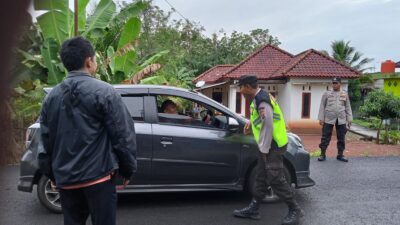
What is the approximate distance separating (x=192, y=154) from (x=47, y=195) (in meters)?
1.85

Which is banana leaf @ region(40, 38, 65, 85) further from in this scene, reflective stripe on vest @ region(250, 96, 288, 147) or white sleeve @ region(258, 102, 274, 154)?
white sleeve @ region(258, 102, 274, 154)

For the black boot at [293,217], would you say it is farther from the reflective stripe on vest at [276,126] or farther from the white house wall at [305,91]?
the white house wall at [305,91]

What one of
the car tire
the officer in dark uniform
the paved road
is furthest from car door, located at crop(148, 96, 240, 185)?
the officer in dark uniform

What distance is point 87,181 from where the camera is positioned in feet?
8.74

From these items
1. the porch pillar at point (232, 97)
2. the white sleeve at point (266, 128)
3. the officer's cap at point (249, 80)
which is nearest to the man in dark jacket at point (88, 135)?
the white sleeve at point (266, 128)

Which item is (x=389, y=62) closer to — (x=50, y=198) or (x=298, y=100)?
(x=298, y=100)

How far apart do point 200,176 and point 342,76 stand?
13.6m

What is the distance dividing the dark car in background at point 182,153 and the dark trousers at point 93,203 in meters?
2.30

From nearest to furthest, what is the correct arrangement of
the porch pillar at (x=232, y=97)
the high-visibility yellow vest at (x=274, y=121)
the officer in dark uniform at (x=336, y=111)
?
the high-visibility yellow vest at (x=274, y=121) < the officer in dark uniform at (x=336, y=111) < the porch pillar at (x=232, y=97)

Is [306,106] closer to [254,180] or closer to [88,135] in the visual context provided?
[254,180]

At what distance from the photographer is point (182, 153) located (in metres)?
5.27

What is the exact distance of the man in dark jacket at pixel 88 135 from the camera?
2666mm

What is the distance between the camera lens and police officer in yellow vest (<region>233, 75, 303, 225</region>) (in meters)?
4.63

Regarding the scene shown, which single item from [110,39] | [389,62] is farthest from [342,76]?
[110,39]
